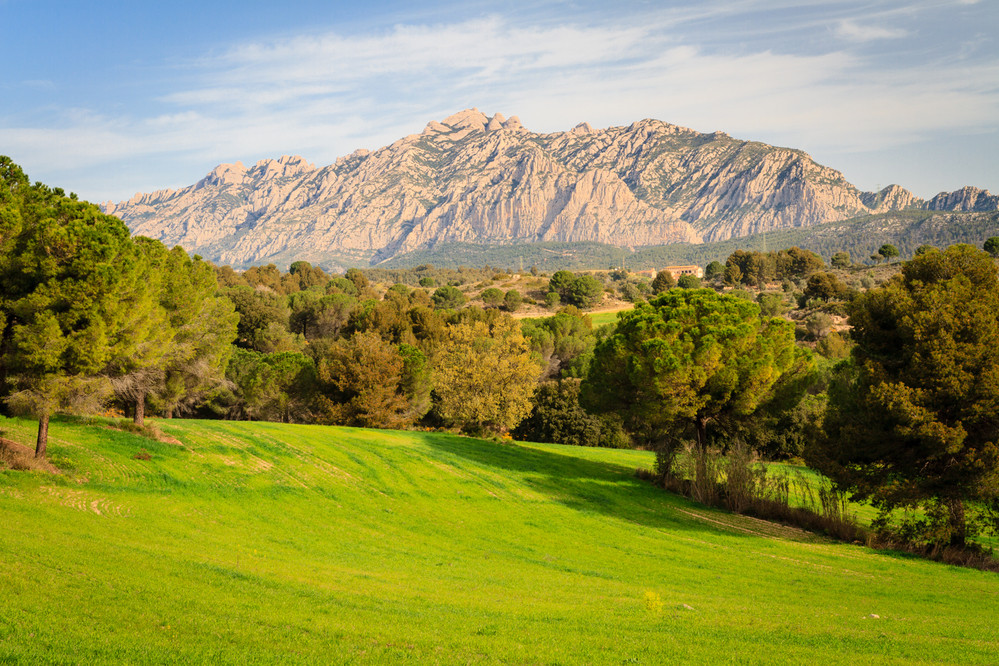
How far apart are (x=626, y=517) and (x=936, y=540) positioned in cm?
1104

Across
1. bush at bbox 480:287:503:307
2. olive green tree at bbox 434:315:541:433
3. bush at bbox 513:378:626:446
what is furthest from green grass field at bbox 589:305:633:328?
olive green tree at bbox 434:315:541:433

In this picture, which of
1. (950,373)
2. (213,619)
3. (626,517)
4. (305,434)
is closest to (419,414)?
(305,434)

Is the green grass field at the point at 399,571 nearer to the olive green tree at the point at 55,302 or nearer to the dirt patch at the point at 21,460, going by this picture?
the dirt patch at the point at 21,460

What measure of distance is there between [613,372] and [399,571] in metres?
20.3

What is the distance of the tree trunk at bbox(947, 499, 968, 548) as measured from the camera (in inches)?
907

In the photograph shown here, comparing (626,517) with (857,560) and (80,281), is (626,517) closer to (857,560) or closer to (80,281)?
(857,560)

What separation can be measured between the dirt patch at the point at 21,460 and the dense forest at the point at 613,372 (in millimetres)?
395

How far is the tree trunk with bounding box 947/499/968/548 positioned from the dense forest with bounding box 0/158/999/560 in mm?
49

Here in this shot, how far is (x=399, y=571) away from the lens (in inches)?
585

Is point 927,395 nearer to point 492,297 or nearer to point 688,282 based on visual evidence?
point 492,297

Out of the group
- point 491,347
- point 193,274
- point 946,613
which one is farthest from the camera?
point 491,347

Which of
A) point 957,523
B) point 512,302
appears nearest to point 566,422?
point 957,523

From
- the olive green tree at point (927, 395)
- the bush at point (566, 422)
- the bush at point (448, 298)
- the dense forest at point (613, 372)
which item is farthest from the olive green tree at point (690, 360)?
the bush at point (448, 298)

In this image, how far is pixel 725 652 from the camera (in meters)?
9.99
